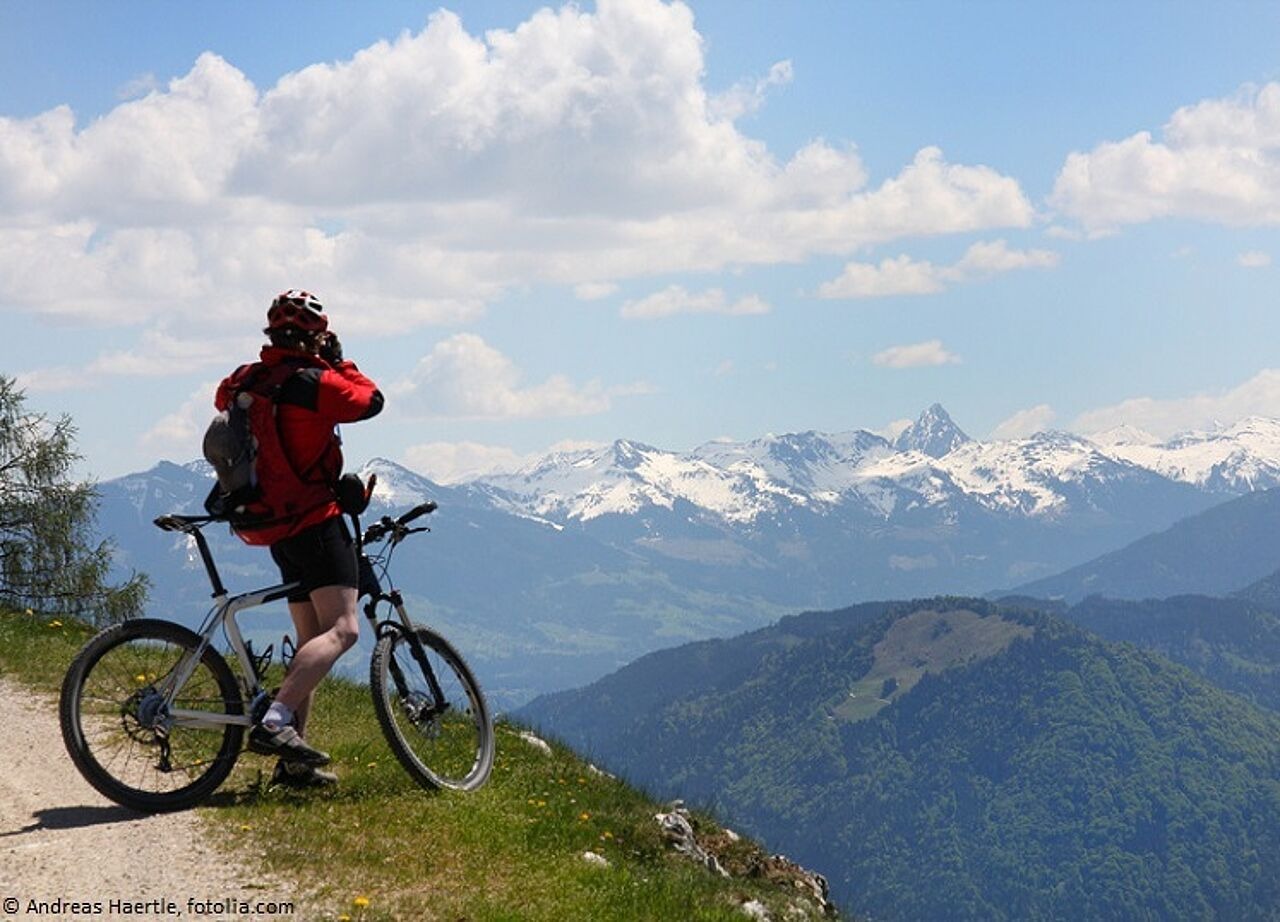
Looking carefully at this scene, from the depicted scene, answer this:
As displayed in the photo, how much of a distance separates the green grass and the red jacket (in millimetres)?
2137

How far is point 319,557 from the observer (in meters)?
9.75

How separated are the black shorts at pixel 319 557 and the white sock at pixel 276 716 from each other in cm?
80

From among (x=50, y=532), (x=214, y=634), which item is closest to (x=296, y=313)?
(x=214, y=634)

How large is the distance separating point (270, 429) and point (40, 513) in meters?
28.0

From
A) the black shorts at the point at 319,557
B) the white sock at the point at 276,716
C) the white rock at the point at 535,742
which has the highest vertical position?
the black shorts at the point at 319,557

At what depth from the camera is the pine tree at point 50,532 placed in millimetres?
32750

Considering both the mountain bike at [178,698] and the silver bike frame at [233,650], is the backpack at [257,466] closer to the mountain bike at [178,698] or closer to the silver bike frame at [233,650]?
the mountain bike at [178,698]

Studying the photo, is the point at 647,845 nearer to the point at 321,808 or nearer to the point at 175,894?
the point at 321,808

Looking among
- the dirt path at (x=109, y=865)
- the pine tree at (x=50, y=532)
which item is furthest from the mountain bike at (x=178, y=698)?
the pine tree at (x=50, y=532)

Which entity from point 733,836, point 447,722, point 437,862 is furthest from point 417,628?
point 733,836

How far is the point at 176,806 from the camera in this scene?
9695mm

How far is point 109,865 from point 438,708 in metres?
3.28

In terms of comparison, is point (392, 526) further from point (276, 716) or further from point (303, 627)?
point (276, 716)

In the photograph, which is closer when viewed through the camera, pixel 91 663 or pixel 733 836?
pixel 91 663
